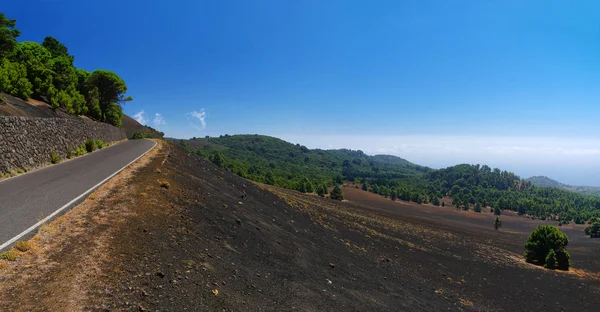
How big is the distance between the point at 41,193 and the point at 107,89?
45.7 metres

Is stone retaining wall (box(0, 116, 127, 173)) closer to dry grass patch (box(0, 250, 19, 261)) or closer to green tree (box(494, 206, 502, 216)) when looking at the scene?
dry grass patch (box(0, 250, 19, 261))

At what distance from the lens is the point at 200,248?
7668 mm

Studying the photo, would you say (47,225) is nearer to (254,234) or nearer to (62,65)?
(254,234)

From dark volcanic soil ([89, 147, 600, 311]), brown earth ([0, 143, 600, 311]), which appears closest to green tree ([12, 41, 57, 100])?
brown earth ([0, 143, 600, 311])

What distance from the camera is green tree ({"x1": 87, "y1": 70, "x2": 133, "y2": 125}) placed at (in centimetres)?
4530

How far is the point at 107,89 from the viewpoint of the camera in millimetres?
46844

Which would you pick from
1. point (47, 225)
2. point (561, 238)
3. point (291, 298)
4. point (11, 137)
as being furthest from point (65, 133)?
point (561, 238)

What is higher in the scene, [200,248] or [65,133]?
[65,133]

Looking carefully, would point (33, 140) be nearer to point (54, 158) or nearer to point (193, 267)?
point (54, 158)

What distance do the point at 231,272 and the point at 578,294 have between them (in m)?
32.1

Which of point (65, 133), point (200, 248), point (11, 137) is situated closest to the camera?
point (200, 248)

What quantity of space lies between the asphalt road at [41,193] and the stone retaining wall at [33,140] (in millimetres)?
803

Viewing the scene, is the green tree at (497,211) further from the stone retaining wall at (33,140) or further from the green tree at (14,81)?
the green tree at (14,81)

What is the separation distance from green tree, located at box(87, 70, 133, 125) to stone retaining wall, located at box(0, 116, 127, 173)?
29.3m
